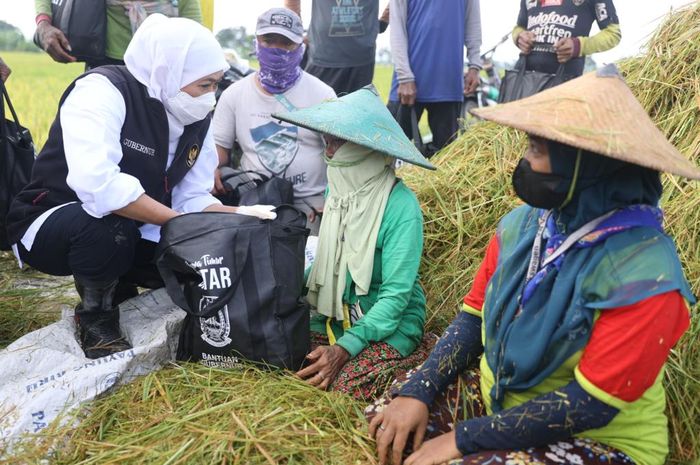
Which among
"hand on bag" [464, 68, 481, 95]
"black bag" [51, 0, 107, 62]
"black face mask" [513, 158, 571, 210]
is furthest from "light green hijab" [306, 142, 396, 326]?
"hand on bag" [464, 68, 481, 95]

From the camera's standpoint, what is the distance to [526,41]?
4742mm

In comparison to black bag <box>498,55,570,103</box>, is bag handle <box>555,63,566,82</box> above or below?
above

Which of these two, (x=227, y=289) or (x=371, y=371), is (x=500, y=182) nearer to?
(x=371, y=371)

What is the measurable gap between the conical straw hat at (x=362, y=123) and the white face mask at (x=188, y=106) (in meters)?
0.32

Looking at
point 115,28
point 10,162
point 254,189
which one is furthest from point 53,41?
point 254,189

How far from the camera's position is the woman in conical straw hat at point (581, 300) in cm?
162

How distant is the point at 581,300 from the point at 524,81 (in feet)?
10.9

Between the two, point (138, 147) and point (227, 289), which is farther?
point (138, 147)

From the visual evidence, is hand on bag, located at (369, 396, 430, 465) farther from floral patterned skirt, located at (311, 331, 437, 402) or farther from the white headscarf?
the white headscarf

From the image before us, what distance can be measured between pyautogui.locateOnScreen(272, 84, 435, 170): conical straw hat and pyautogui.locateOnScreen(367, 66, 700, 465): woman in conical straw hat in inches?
30.5

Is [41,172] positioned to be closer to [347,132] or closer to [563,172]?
[347,132]

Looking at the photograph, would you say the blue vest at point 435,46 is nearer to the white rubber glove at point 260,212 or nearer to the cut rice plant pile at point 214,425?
the white rubber glove at point 260,212

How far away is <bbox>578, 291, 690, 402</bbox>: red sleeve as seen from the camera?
1604 millimetres

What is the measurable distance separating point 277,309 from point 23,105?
865 cm
